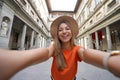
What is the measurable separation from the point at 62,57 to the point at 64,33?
0.35 m

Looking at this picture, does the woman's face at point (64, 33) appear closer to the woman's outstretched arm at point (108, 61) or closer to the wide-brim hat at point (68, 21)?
the wide-brim hat at point (68, 21)

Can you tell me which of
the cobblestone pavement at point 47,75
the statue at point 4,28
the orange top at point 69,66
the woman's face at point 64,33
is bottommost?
the cobblestone pavement at point 47,75

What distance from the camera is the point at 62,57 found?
51.3 inches

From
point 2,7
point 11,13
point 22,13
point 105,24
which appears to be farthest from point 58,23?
point 105,24

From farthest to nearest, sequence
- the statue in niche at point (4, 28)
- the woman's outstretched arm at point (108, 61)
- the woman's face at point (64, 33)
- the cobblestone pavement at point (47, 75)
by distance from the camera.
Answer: the statue in niche at point (4, 28) < the cobblestone pavement at point (47, 75) < the woman's face at point (64, 33) < the woman's outstretched arm at point (108, 61)

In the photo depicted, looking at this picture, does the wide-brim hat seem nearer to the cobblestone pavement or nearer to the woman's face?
the woman's face

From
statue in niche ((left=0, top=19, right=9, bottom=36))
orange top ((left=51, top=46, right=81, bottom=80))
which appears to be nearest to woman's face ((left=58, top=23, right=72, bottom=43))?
orange top ((left=51, top=46, right=81, bottom=80))

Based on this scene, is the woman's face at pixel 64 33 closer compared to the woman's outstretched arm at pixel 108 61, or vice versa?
the woman's outstretched arm at pixel 108 61

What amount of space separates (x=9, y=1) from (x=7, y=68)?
9.30 meters

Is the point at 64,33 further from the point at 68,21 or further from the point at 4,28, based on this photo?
the point at 4,28

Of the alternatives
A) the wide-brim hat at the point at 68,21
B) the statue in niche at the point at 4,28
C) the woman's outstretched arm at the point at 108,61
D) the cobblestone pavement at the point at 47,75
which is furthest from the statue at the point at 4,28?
the woman's outstretched arm at the point at 108,61

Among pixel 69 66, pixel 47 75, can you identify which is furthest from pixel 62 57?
pixel 47 75

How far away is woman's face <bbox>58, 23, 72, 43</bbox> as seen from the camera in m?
1.45

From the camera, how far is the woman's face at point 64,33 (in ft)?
4.75
